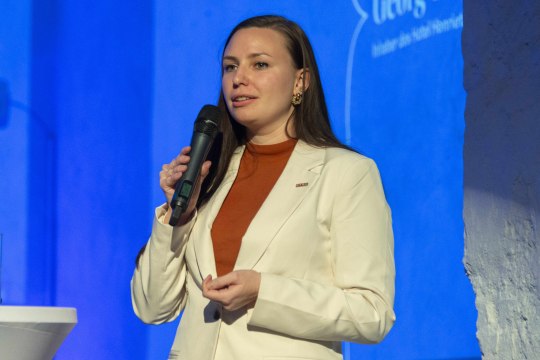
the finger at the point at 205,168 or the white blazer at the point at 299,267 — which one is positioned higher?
the finger at the point at 205,168

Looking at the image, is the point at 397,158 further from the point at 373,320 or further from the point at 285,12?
the point at 373,320

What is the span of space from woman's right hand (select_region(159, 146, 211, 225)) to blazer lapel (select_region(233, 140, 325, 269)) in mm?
161

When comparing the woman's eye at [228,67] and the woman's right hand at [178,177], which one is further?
the woman's eye at [228,67]

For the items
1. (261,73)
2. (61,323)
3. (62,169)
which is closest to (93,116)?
(62,169)

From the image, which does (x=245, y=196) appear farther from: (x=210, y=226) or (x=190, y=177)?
(x=190, y=177)

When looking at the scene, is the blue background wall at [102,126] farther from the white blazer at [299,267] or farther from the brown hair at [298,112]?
the white blazer at [299,267]

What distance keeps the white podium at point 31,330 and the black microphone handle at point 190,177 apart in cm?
66

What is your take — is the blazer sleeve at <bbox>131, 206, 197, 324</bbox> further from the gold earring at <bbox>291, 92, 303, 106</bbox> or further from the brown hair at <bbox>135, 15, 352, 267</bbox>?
the gold earring at <bbox>291, 92, 303, 106</bbox>

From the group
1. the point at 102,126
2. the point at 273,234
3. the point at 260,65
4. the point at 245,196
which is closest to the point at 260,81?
the point at 260,65

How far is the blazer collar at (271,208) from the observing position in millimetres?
1884

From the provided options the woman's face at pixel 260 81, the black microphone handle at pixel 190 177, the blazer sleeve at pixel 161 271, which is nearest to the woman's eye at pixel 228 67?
the woman's face at pixel 260 81

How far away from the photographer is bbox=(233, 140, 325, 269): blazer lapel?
188cm

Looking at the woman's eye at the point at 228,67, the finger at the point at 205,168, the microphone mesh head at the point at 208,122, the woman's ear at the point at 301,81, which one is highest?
the woman's eye at the point at 228,67

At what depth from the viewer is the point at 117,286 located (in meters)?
4.26
